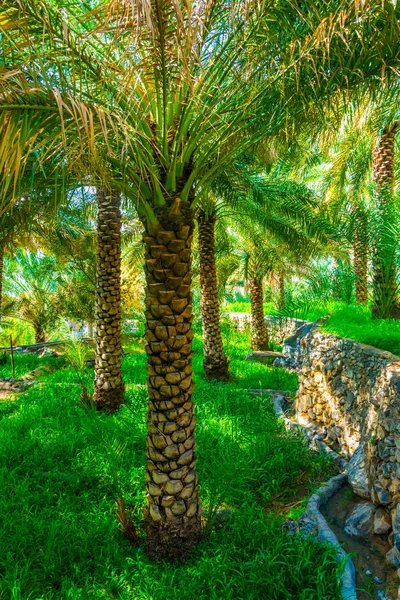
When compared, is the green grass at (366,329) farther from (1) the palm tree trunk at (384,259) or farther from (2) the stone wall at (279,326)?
(2) the stone wall at (279,326)

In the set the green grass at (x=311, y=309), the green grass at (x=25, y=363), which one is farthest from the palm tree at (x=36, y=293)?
the green grass at (x=311, y=309)

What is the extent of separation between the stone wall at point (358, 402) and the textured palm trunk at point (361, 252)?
7.58ft

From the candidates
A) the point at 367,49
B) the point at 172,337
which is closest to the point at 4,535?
the point at 172,337

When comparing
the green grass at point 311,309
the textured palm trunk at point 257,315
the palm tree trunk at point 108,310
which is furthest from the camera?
the textured palm trunk at point 257,315

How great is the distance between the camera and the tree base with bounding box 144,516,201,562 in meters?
3.90

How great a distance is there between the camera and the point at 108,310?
7.74 m

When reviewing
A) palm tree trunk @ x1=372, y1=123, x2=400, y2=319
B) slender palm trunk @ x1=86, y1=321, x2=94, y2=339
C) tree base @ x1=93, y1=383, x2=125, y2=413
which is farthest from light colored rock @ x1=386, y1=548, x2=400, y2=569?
slender palm trunk @ x1=86, y1=321, x2=94, y2=339

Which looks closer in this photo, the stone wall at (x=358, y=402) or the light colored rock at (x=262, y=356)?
the stone wall at (x=358, y=402)

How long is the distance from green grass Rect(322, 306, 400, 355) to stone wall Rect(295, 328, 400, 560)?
0.22 metres

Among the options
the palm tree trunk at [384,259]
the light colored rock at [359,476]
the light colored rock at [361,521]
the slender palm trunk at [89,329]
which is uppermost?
the palm tree trunk at [384,259]

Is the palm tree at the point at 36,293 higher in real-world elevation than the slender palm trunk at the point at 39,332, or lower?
higher

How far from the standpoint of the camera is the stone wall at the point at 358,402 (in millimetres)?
4109

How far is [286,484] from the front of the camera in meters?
5.30

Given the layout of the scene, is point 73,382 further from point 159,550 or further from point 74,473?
point 159,550
